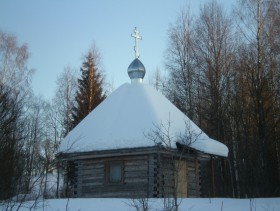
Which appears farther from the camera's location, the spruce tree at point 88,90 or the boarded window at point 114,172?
the spruce tree at point 88,90

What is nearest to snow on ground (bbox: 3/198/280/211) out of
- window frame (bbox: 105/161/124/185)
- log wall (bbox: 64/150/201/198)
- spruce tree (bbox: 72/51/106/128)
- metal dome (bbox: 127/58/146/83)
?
log wall (bbox: 64/150/201/198)

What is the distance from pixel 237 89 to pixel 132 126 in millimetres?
11702

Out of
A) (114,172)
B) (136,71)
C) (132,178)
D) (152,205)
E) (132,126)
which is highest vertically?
(136,71)

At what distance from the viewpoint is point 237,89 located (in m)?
24.1

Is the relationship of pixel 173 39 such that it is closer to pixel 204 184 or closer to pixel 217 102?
pixel 217 102

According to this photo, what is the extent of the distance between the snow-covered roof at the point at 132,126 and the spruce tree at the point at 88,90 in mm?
8705

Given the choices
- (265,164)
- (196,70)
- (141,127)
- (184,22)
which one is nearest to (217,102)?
(196,70)

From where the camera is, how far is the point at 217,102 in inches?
892

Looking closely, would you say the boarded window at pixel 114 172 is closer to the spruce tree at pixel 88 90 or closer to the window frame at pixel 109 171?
the window frame at pixel 109 171

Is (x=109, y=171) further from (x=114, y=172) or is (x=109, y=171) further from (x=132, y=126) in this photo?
(x=132, y=126)

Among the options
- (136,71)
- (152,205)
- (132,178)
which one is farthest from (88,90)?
(152,205)

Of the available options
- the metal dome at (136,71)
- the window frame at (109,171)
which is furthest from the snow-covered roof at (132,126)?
the metal dome at (136,71)

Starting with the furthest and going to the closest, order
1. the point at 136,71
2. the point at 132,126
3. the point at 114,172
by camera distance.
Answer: the point at 136,71
the point at 114,172
the point at 132,126

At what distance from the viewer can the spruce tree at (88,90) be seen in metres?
25.1
